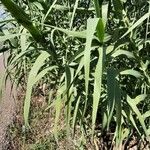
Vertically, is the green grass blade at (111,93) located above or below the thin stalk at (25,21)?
below

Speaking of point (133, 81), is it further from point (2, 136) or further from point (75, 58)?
point (2, 136)

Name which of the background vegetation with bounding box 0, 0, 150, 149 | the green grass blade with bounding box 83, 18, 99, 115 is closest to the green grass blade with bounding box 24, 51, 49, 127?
the background vegetation with bounding box 0, 0, 150, 149

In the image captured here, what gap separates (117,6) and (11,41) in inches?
16.9

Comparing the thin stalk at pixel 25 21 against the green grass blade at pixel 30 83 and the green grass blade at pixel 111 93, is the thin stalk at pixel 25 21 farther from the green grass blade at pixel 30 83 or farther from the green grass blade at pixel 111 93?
the green grass blade at pixel 111 93

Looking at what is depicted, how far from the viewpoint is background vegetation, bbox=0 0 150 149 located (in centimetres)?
123

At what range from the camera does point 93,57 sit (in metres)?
1.49

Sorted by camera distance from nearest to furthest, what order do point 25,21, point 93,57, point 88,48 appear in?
point 88,48 → point 25,21 → point 93,57

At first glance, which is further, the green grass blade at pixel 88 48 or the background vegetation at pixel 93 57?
the background vegetation at pixel 93 57

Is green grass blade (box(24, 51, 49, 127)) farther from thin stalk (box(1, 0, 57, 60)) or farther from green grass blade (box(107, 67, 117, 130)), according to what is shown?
green grass blade (box(107, 67, 117, 130))

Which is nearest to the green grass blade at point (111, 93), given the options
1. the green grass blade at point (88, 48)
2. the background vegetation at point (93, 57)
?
the background vegetation at point (93, 57)

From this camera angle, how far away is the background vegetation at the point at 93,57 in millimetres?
1232

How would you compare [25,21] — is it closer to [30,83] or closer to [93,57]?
[30,83]

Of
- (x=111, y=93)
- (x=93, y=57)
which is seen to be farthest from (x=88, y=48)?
(x=93, y=57)

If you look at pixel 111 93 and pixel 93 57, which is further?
pixel 93 57
